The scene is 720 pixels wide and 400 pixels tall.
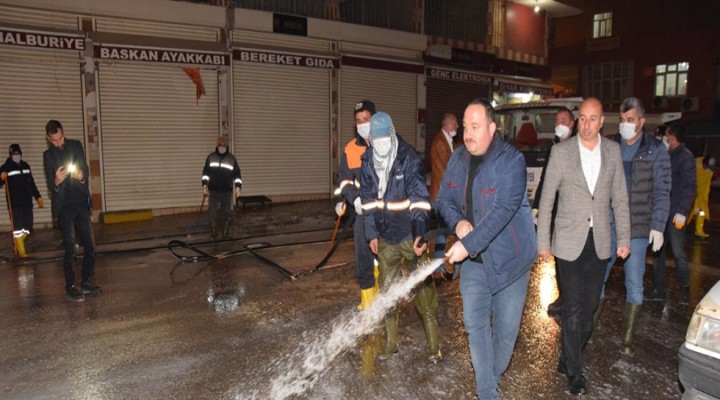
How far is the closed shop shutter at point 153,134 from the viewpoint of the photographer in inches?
520

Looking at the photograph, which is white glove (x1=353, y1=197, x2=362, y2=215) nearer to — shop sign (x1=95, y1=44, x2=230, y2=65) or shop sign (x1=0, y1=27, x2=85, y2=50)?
shop sign (x1=95, y1=44, x2=230, y2=65)

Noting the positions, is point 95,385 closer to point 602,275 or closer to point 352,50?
point 602,275

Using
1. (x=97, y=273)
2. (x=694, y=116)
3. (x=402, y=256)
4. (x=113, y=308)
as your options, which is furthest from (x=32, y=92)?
(x=694, y=116)

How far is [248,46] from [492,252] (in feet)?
42.0

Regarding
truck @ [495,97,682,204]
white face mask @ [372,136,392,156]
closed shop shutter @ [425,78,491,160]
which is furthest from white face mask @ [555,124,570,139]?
closed shop shutter @ [425,78,491,160]

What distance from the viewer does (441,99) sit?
63.5ft

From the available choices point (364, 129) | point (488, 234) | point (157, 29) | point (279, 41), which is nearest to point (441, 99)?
point (279, 41)

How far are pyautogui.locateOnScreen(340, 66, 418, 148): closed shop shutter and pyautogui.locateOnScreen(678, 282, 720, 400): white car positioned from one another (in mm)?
13378

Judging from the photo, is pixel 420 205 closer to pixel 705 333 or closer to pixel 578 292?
pixel 578 292

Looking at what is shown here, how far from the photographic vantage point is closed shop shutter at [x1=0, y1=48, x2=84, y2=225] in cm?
1198

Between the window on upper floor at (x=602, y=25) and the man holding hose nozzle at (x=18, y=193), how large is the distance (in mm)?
33174

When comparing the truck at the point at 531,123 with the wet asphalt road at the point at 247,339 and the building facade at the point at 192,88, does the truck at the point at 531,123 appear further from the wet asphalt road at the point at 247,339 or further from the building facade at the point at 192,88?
the building facade at the point at 192,88

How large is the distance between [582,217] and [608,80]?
3211cm

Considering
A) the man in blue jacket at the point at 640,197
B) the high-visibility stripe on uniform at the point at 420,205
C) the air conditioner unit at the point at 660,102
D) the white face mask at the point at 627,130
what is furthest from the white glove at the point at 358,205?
the air conditioner unit at the point at 660,102
